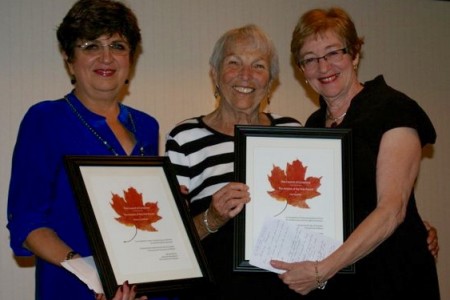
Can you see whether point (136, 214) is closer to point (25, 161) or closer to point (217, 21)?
point (25, 161)

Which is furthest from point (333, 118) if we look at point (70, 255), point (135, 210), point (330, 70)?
point (70, 255)

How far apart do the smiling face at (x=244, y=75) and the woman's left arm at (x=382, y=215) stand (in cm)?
57

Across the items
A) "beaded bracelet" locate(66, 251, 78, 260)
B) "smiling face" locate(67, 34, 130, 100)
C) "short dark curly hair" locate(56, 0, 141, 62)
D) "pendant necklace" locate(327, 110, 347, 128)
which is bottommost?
"beaded bracelet" locate(66, 251, 78, 260)

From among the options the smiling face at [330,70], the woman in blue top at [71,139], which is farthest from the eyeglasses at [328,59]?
the woman in blue top at [71,139]

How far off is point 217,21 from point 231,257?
6.79 feet

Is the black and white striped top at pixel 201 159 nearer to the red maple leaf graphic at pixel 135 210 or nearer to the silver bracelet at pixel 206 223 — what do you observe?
the silver bracelet at pixel 206 223

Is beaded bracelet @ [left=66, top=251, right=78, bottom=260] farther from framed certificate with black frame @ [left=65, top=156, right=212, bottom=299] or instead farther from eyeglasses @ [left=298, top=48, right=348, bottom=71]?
eyeglasses @ [left=298, top=48, right=348, bottom=71]

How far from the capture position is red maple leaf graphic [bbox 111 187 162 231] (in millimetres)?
1916

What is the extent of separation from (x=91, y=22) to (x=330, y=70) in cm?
86

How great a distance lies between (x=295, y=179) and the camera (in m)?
2.05

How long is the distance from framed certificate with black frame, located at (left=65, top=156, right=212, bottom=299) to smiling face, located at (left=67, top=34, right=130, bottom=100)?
337 millimetres

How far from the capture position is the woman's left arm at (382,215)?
194 cm

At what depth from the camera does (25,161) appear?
1.98 meters
